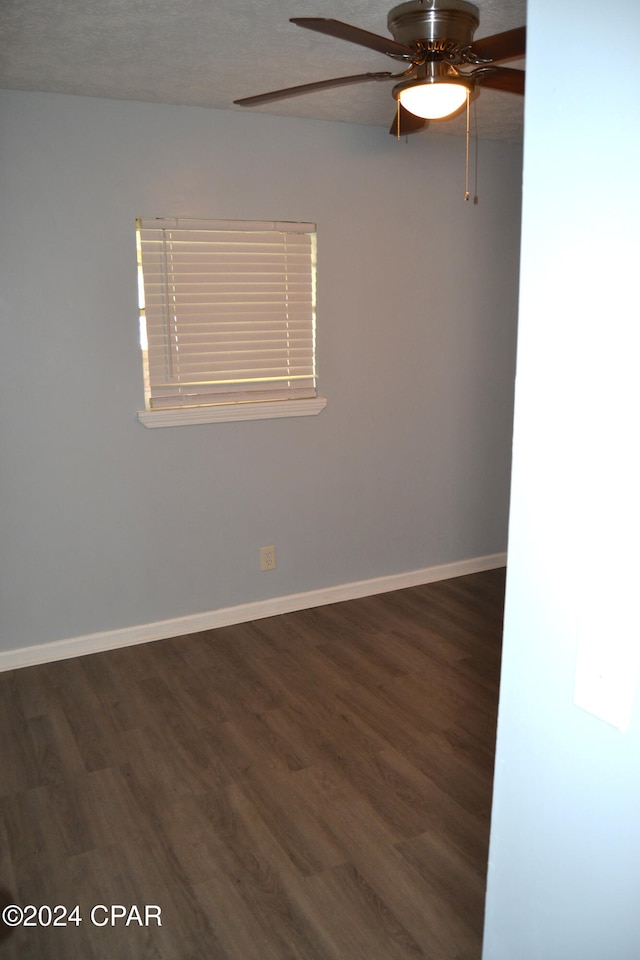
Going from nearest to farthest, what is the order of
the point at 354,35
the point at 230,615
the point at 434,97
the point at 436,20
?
the point at 354,35 < the point at 436,20 < the point at 434,97 < the point at 230,615

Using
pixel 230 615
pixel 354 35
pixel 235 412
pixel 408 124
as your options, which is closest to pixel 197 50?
pixel 408 124

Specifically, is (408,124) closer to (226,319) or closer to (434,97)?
(434,97)

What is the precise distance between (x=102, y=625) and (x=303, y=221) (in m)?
2.24

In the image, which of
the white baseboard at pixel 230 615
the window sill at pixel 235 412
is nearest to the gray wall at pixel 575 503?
the window sill at pixel 235 412

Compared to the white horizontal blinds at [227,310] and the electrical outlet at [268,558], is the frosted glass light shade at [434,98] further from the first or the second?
the electrical outlet at [268,558]

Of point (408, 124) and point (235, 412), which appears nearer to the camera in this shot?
point (408, 124)

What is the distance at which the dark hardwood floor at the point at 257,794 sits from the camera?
2070 mm

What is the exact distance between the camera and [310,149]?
3.82 m

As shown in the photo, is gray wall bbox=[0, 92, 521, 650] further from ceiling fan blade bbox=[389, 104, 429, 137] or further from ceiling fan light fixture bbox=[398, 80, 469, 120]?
ceiling fan light fixture bbox=[398, 80, 469, 120]

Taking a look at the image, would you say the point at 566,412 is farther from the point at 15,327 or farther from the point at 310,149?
the point at 310,149

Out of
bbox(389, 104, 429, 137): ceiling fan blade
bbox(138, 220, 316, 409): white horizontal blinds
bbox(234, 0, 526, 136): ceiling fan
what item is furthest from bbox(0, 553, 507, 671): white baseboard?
bbox(234, 0, 526, 136): ceiling fan

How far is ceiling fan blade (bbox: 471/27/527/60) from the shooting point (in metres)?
1.95

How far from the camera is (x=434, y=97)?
→ 2291mm

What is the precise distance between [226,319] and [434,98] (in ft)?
5.58
